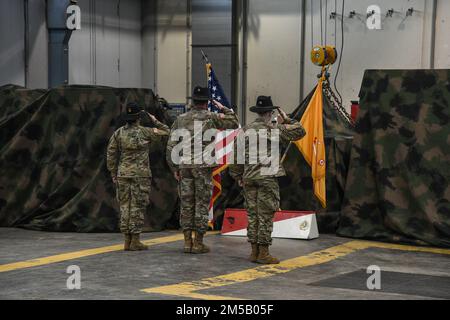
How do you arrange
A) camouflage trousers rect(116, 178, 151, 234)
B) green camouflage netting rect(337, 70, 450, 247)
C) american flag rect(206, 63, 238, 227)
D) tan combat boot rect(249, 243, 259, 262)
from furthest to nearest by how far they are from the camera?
1. american flag rect(206, 63, 238, 227)
2. green camouflage netting rect(337, 70, 450, 247)
3. camouflage trousers rect(116, 178, 151, 234)
4. tan combat boot rect(249, 243, 259, 262)

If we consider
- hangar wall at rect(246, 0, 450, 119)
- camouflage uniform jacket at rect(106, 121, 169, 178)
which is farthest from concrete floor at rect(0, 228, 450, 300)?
hangar wall at rect(246, 0, 450, 119)

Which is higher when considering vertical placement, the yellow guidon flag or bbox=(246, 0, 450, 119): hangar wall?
bbox=(246, 0, 450, 119): hangar wall

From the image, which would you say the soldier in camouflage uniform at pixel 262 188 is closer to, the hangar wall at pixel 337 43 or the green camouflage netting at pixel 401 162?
the green camouflage netting at pixel 401 162

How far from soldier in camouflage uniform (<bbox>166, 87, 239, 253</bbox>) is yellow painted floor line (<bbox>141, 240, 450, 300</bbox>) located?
1.17m

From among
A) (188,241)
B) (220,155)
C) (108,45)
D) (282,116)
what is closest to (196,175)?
(188,241)

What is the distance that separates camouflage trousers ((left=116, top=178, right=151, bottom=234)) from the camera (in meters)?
10.1

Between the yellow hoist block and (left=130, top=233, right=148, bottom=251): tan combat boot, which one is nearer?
(left=130, top=233, right=148, bottom=251): tan combat boot

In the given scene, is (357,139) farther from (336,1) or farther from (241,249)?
(336,1)

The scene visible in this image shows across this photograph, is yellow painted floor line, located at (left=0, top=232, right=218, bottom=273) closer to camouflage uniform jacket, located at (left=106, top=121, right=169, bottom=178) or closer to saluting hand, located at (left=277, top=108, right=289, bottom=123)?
camouflage uniform jacket, located at (left=106, top=121, right=169, bottom=178)

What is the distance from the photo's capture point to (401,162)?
36.1 feet

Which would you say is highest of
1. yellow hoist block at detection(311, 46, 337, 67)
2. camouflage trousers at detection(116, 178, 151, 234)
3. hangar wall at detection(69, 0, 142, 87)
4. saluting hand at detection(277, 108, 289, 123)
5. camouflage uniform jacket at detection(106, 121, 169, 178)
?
hangar wall at detection(69, 0, 142, 87)

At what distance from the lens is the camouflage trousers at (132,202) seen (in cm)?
1009

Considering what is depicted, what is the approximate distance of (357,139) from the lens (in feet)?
37.5

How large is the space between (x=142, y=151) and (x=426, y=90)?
392cm
